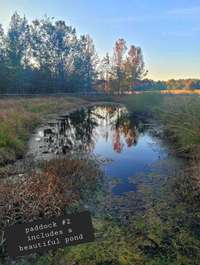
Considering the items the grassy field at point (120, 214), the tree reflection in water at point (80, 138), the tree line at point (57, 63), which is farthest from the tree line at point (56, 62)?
the grassy field at point (120, 214)

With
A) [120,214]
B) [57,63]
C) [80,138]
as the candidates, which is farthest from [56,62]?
[120,214]

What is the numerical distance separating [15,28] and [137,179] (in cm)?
4319

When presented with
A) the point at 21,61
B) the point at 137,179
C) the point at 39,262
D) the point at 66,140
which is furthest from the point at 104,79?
the point at 39,262

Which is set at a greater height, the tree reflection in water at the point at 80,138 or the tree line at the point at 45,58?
the tree line at the point at 45,58

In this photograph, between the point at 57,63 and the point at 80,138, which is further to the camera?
the point at 57,63

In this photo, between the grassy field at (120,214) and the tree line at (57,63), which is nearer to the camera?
the grassy field at (120,214)

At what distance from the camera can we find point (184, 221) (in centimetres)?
481

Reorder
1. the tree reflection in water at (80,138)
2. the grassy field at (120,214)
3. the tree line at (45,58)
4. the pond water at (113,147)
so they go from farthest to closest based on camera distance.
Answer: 1. the tree line at (45,58)
2. the tree reflection in water at (80,138)
3. the pond water at (113,147)
4. the grassy field at (120,214)

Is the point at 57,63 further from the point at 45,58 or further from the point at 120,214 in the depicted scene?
the point at 120,214

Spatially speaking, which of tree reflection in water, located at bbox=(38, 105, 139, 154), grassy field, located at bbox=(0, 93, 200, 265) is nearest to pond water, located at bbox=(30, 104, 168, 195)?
tree reflection in water, located at bbox=(38, 105, 139, 154)

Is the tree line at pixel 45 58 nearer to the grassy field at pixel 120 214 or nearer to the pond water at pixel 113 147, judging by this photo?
the pond water at pixel 113 147

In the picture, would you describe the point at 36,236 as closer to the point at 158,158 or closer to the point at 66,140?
the point at 158,158

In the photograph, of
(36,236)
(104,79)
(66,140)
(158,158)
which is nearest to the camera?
(36,236)

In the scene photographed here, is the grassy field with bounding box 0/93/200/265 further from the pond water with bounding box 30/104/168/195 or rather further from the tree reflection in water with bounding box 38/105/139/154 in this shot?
the tree reflection in water with bounding box 38/105/139/154
